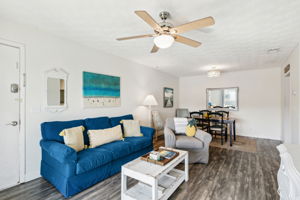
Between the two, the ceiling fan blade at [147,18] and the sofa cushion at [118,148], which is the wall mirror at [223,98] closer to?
the sofa cushion at [118,148]

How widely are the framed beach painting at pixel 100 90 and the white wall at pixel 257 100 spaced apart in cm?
399

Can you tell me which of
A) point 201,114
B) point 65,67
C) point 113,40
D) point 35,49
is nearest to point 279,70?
point 201,114

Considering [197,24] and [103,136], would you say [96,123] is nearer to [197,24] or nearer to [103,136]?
[103,136]

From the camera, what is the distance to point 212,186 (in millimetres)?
2092

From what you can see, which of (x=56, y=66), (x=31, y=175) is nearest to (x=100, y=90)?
(x=56, y=66)

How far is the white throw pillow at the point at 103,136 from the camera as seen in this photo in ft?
7.99

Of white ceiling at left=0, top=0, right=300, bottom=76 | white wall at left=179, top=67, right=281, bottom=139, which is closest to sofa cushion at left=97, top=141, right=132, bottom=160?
white ceiling at left=0, top=0, right=300, bottom=76

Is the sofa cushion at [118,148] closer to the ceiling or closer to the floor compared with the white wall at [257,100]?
closer to the floor

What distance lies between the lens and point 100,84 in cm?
319

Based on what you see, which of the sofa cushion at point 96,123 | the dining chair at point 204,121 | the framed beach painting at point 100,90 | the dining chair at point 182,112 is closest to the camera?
the sofa cushion at point 96,123

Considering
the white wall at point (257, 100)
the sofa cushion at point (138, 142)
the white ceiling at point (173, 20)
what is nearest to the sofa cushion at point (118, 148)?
the sofa cushion at point (138, 142)

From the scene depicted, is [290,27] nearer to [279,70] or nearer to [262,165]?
[262,165]

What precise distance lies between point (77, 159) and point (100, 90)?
1.63m

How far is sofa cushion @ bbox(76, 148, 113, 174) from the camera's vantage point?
1889 millimetres
